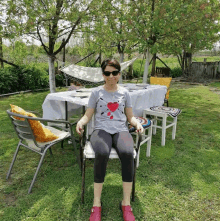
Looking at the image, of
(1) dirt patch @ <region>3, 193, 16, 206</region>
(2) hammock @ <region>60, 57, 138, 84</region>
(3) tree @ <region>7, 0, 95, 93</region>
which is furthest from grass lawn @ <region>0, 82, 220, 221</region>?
(2) hammock @ <region>60, 57, 138, 84</region>

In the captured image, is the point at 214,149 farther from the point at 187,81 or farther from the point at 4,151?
the point at 187,81

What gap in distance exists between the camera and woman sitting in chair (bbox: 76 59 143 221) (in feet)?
5.54

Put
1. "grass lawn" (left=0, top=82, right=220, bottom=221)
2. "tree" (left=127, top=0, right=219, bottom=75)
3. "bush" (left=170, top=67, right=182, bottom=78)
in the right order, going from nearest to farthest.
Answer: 1. "grass lawn" (left=0, top=82, right=220, bottom=221)
2. "tree" (left=127, top=0, right=219, bottom=75)
3. "bush" (left=170, top=67, right=182, bottom=78)

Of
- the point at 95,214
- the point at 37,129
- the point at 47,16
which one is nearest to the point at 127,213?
the point at 95,214

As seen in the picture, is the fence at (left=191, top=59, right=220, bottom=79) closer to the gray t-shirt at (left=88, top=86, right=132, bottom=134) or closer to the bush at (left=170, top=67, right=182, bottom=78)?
the bush at (left=170, top=67, right=182, bottom=78)

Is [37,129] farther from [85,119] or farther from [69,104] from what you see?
[69,104]

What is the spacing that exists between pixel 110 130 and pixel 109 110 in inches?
7.7

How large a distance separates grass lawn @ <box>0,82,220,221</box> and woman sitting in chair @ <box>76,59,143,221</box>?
22cm

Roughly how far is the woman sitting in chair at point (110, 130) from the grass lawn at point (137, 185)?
8.6 inches

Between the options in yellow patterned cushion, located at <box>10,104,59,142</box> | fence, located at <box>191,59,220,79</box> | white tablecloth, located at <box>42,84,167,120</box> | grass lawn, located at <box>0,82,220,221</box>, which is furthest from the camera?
fence, located at <box>191,59,220,79</box>

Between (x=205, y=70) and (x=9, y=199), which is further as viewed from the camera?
(x=205, y=70)

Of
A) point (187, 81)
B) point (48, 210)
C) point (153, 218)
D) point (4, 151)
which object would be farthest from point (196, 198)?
point (187, 81)

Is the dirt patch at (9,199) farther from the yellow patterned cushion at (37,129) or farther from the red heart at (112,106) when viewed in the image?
the red heart at (112,106)

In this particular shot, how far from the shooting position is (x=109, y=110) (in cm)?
Result: 196
